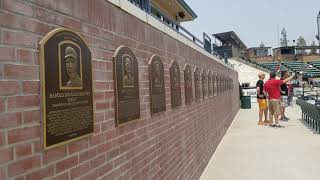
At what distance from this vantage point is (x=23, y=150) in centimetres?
221

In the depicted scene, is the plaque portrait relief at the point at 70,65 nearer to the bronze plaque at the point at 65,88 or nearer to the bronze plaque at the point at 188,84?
the bronze plaque at the point at 65,88

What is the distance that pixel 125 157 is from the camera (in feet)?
12.5

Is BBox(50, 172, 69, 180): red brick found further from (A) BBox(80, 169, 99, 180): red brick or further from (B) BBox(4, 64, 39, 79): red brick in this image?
(B) BBox(4, 64, 39, 79): red brick

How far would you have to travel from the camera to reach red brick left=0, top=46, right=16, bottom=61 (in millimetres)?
2095

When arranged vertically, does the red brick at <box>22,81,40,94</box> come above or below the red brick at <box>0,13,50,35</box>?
below

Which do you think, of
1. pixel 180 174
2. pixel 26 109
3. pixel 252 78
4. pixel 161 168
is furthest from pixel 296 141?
pixel 252 78

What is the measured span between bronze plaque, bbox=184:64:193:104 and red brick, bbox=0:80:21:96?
5.03 meters

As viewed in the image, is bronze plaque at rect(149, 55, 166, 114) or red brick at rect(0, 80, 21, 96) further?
bronze plaque at rect(149, 55, 166, 114)

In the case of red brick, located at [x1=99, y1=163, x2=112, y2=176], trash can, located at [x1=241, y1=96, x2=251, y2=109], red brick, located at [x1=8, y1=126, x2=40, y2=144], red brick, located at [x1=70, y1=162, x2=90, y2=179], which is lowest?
trash can, located at [x1=241, y1=96, x2=251, y2=109]

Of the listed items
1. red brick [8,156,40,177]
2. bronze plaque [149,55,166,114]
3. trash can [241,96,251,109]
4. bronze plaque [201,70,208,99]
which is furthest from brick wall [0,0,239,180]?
trash can [241,96,251,109]

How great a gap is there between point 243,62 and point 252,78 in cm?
511

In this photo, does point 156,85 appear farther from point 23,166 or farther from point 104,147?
point 23,166

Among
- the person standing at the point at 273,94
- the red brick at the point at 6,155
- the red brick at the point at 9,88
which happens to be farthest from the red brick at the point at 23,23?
the person standing at the point at 273,94

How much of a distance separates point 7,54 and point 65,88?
56 centimetres
